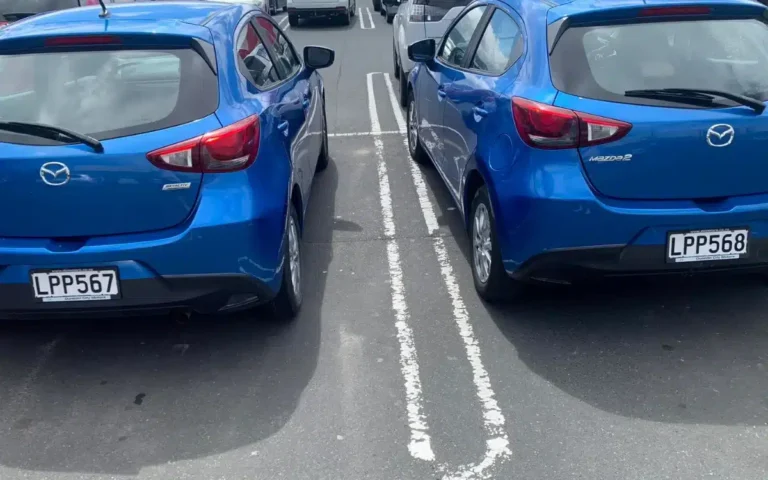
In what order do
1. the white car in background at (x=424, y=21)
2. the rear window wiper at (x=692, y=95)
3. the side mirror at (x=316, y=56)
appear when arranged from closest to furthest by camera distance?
the rear window wiper at (x=692, y=95) → the side mirror at (x=316, y=56) → the white car in background at (x=424, y=21)

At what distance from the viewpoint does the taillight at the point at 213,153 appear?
3.72m

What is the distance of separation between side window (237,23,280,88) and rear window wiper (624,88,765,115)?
1947 mm

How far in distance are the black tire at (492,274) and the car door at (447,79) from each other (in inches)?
23.6

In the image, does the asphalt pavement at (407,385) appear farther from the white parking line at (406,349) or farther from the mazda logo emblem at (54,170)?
the mazda logo emblem at (54,170)

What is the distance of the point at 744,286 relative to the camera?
16.1 feet

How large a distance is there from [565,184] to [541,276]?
20.1 inches

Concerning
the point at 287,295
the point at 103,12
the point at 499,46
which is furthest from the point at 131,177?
the point at 499,46

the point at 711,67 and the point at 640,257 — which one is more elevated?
the point at 711,67

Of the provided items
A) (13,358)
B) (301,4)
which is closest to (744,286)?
(13,358)

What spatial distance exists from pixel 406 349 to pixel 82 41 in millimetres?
2162

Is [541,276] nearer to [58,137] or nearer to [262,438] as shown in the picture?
[262,438]

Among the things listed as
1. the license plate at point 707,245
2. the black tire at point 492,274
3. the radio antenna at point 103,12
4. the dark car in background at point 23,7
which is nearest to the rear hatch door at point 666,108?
the license plate at point 707,245

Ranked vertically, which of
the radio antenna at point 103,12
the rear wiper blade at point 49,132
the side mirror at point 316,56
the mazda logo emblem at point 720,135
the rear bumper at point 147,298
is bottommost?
the rear bumper at point 147,298

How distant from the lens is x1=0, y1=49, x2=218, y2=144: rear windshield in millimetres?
3811
